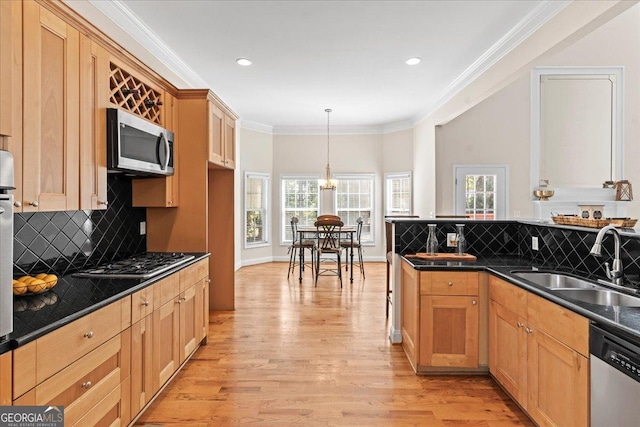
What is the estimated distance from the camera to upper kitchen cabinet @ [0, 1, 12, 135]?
4.46 ft

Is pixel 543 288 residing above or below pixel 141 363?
above

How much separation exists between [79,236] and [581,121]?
7.04 m

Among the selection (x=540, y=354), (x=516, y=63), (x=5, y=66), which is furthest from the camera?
(x=516, y=63)

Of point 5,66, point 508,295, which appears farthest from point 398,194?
point 5,66

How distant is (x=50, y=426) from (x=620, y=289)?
9.22 feet

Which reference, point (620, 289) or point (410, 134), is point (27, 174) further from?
point (410, 134)

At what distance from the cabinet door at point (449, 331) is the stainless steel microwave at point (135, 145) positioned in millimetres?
2309

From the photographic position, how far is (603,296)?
2.13m

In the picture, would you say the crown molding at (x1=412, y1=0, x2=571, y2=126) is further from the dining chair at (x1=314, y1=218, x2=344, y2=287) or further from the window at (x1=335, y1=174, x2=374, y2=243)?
the window at (x1=335, y1=174, x2=374, y2=243)

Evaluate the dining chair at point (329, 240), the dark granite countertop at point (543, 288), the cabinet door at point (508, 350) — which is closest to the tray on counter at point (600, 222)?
the dark granite countertop at point (543, 288)

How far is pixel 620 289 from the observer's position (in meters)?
2.03

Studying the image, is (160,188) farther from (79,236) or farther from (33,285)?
(33,285)

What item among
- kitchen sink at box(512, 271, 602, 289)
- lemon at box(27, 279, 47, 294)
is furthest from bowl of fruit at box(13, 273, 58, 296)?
kitchen sink at box(512, 271, 602, 289)

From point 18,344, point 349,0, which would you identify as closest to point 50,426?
point 18,344
